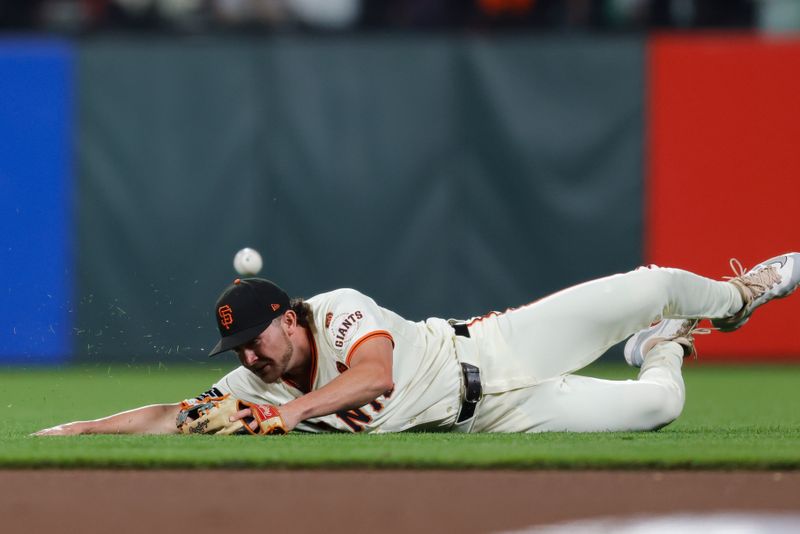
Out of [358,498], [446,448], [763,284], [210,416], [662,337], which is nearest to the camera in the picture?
[358,498]

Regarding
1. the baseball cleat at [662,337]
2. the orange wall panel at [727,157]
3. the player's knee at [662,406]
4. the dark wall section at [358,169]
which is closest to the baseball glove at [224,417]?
the player's knee at [662,406]

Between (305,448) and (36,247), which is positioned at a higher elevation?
(36,247)

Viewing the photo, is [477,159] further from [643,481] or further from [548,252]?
[643,481]

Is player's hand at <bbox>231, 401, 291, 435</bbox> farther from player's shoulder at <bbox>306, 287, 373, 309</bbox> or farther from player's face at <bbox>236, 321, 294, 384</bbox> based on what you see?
player's shoulder at <bbox>306, 287, 373, 309</bbox>


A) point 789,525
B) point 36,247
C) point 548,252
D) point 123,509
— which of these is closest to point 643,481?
point 789,525

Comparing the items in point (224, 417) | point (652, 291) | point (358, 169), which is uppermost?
→ point (358, 169)

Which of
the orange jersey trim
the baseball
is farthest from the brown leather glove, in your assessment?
the baseball

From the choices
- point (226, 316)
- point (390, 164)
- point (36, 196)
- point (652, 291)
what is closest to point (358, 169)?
point (390, 164)

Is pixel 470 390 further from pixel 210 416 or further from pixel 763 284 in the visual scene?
pixel 763 284
